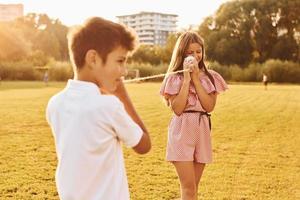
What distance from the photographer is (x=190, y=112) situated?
4.46 m

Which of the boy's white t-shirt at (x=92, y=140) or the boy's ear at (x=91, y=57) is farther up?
the boy's ear at (x=91, y=57)

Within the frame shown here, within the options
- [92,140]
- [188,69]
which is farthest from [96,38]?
[188,69]

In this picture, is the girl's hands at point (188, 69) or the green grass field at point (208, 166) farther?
the green grass field at point (208, 166)

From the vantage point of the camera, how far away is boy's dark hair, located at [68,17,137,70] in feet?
7.32

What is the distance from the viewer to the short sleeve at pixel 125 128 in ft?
7.41

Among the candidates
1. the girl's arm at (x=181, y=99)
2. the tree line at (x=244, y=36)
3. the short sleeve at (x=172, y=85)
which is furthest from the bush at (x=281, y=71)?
the girl's arm at (x=181, y=99)

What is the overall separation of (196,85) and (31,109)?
1728cm

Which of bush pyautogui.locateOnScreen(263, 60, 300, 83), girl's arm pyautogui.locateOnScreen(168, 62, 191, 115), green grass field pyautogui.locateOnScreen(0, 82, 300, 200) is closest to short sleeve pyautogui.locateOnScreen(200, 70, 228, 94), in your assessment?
girl's arm pyautogui.locateOnScreen(168, 62, 191, 115)

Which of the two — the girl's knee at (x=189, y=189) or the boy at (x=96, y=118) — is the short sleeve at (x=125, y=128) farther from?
the girl's knee at (x=189, y=189)

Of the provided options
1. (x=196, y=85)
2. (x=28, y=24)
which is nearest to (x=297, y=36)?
(x=28, y=24)

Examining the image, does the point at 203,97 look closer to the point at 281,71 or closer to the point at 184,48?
the point at 184,48

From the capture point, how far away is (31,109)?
20906 mm

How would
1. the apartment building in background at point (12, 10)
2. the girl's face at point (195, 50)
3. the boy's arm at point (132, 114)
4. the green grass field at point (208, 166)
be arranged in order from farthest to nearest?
the apartment building in background at point (12, 10), the green grass field at point (208, 166), the girl's face at point (195, 50), the boy's arm at point (132, 114)

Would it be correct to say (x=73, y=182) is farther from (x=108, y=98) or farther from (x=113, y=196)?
(x=108, y=98)
